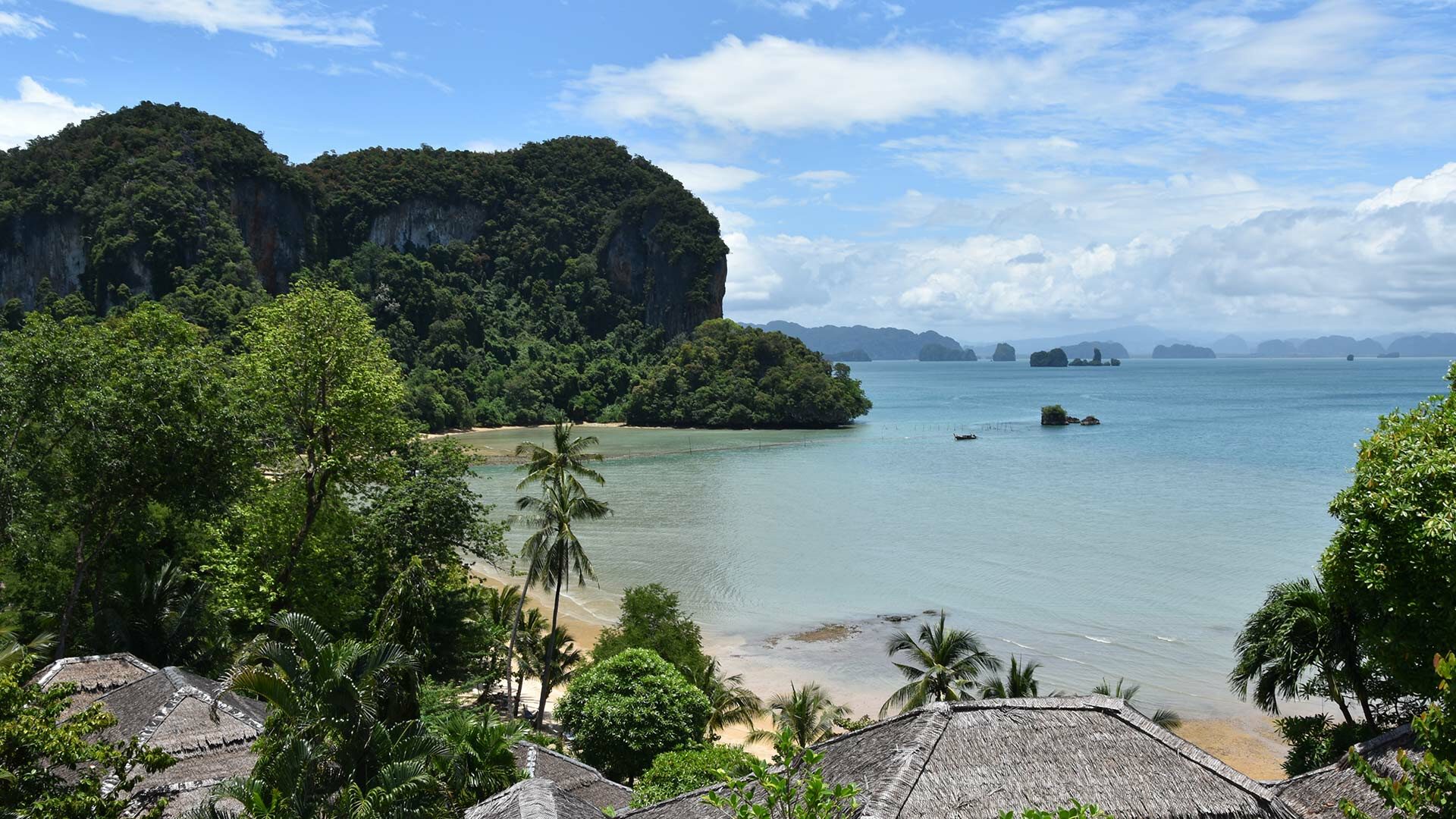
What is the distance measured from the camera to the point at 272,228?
332 feet

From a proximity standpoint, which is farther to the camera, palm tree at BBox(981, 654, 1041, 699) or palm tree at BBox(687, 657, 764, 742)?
palm tree at BBox(687, 657, 764, 742)

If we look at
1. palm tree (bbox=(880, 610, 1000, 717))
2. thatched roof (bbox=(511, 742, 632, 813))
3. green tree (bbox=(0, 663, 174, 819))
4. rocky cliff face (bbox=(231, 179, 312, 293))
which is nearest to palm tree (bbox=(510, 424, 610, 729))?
thatched roof (bbox=(511, 742, 632, 813))

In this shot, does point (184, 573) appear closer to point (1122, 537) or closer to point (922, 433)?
point (1122, 537)

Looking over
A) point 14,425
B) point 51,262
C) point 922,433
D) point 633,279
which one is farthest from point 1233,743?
point 633,279

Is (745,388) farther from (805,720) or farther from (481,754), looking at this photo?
(481,754)

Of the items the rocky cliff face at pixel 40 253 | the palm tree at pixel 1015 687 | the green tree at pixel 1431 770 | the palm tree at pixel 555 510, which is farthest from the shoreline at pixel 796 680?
the rocky cliff face at pixel 40 253

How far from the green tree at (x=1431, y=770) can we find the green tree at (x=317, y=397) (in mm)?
16296

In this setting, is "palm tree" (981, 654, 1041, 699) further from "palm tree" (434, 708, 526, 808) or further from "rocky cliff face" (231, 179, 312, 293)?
"rocky cliff face" (231, 179, 312, 293)

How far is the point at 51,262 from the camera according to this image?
84.8 metres

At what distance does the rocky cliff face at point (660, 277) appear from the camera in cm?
12638

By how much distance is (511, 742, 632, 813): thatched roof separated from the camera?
42.7ft

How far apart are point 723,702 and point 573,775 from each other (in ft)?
18.1

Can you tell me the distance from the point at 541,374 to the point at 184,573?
8486cm

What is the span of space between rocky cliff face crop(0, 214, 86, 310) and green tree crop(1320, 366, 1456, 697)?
98.6 metres
